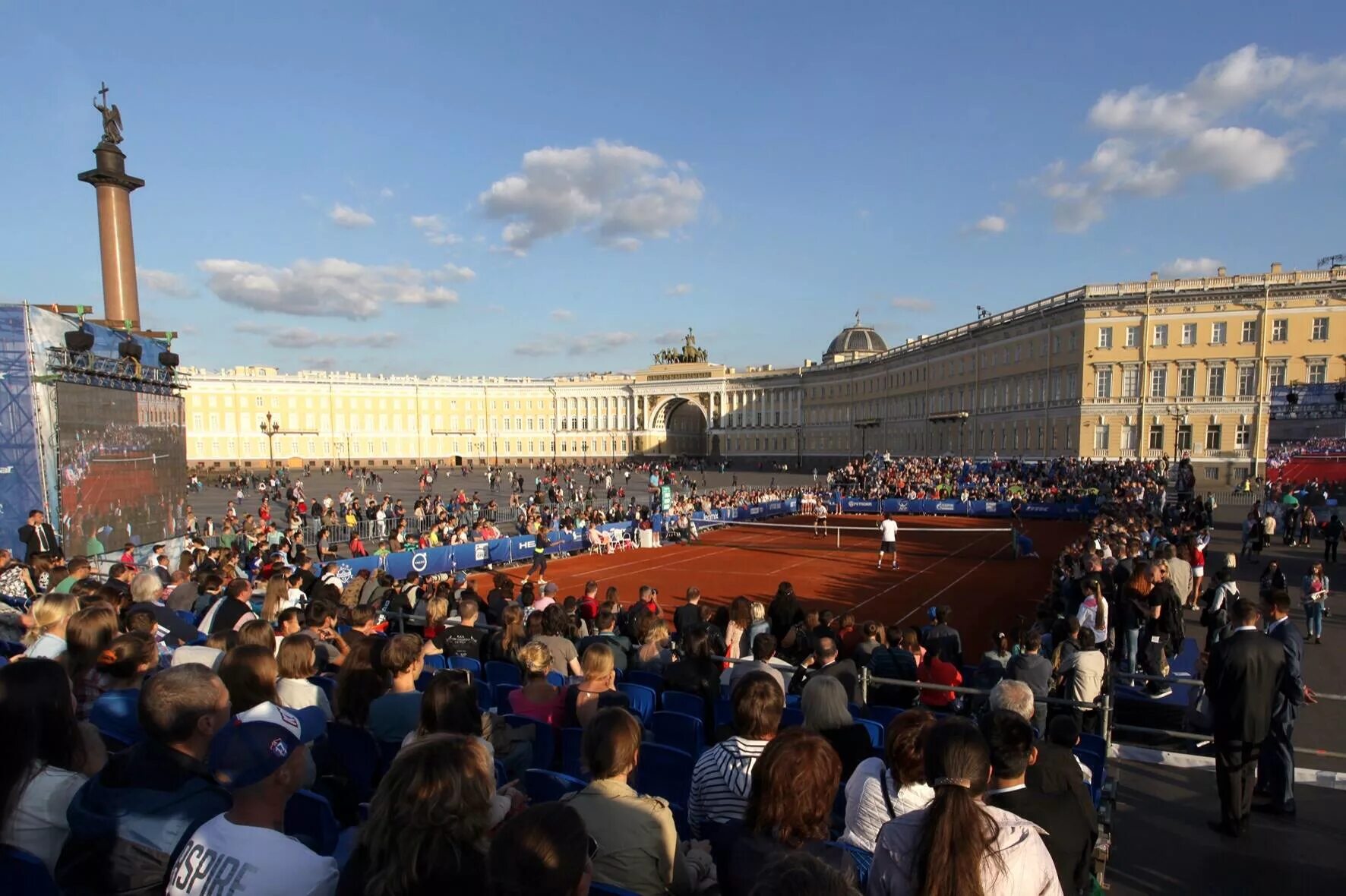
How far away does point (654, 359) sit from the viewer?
123625 millimetres

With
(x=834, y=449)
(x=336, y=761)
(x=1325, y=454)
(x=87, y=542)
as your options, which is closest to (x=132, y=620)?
(x=336, y=761)

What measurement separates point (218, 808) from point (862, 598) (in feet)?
63.2

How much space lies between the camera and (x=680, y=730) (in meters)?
5.77

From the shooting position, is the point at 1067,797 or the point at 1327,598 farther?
the point at 1327,598

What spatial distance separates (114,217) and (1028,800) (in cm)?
2847

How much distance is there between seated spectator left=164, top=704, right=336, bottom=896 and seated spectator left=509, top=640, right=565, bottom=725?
307 centimetres

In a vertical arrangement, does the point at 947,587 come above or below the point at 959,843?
below

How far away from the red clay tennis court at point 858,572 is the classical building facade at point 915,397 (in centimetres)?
1995

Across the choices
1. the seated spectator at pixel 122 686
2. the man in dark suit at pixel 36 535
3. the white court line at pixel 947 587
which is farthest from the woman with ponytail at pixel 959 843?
the man in dark suit at pixel 36 535

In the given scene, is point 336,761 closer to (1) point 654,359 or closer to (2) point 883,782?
(2) point 883,782

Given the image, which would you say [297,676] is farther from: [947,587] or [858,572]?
[858,572]

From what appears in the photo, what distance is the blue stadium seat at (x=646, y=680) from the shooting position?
7297mm

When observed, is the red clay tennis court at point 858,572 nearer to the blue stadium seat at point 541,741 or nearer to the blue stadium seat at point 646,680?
the blue stadium seat at point 646,680

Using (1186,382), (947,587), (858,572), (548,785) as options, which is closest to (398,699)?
(548,785)
